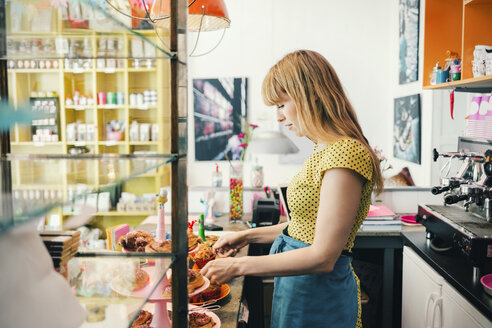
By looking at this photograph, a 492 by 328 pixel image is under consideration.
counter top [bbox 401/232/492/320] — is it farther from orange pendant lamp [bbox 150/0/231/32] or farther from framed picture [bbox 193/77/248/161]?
framed picture [bbox 193/77/248/161]

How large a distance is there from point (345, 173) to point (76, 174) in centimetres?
84

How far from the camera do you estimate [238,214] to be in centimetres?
323

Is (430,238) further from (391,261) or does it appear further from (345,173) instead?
(345,173)

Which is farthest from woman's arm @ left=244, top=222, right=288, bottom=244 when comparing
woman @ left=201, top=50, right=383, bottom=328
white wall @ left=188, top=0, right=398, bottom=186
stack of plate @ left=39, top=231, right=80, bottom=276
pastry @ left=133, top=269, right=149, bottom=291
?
white wall @ left=188, top=0, right=398, bottom=186

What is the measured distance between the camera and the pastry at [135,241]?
108 cm

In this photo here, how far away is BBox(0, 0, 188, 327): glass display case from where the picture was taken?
526mm

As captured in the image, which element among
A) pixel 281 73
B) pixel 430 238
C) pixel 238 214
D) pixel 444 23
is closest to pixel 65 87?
pixel 281 73

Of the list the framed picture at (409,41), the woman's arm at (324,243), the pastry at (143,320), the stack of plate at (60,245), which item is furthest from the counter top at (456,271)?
the framed picture at (409,41)

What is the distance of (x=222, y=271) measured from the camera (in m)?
1.28

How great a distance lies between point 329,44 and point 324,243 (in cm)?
474

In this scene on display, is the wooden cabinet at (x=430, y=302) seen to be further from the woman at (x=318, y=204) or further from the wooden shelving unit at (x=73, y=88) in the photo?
the wooden shelving unit at (x=73, y=88)

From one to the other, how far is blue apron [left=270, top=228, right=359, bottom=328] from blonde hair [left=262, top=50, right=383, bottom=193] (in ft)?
1.16

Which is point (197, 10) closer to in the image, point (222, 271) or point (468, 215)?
point (222, 271)

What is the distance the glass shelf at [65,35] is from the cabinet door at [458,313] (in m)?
1.51
